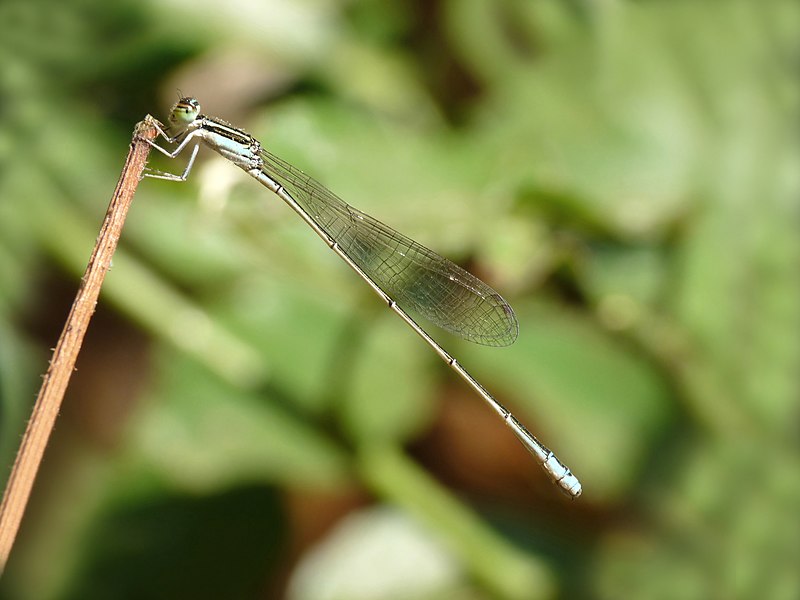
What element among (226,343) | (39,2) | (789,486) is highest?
(39,2)

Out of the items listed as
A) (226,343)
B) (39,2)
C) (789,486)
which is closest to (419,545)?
(226,343)

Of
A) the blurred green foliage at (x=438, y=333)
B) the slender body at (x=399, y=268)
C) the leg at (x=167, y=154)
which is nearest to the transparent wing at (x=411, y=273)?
the slender body at (x=399, y=268)

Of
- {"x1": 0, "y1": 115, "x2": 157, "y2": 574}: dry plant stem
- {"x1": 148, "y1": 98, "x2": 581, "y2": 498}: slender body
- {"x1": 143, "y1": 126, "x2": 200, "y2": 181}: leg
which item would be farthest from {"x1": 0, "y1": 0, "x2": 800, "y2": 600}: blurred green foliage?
{"x1": 0, "y1": 115, "x2": 157, "y2": 574}: dry plant stem

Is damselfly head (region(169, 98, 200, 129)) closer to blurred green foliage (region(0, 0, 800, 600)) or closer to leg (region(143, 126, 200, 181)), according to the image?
leg (region(143, 126, 200, 181))

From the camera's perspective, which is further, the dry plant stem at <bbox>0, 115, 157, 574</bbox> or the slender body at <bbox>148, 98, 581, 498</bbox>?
the slender body at <bbox>148, 98, 581, 498</bbox>

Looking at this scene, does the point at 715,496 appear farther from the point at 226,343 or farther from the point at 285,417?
the point at 226,343
